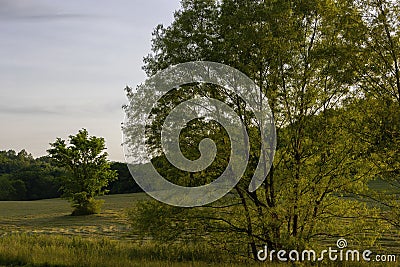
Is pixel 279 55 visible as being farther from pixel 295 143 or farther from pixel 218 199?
pixel 218 199

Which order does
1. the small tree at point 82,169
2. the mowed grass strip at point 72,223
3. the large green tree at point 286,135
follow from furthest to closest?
the small tree at point 82,169 → the mowed grass strip at point 72,223 → the large green tree at point 286,135

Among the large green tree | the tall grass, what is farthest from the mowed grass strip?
the large green tree

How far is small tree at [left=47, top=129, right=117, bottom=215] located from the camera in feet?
140

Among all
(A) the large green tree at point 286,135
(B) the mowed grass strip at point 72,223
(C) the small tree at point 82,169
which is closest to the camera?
(A) the large green tree at point 286,135

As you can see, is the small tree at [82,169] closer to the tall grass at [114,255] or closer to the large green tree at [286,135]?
the tall grass at [114,255]

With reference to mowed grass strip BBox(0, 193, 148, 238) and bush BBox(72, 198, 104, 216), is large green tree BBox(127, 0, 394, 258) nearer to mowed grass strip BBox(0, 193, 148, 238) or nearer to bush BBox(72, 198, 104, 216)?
mowed grass strip BBox(0, 193, 148, 238)

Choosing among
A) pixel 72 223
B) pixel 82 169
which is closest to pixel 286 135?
pixel 72 223

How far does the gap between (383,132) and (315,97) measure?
2807 millimetres

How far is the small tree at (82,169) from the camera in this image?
42688 mm

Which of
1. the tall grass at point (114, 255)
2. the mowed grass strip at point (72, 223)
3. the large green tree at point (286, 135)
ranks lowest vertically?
the mowed grass strip at point (72, 223)

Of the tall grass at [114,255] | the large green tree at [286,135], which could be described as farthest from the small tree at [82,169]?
the large green tree at [286,135]

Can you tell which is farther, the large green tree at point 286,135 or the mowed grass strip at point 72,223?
the mowed grass strip at point 72,223

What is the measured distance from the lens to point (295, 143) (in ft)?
44.1

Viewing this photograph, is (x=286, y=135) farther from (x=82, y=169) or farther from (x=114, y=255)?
(x=82, y=169)
